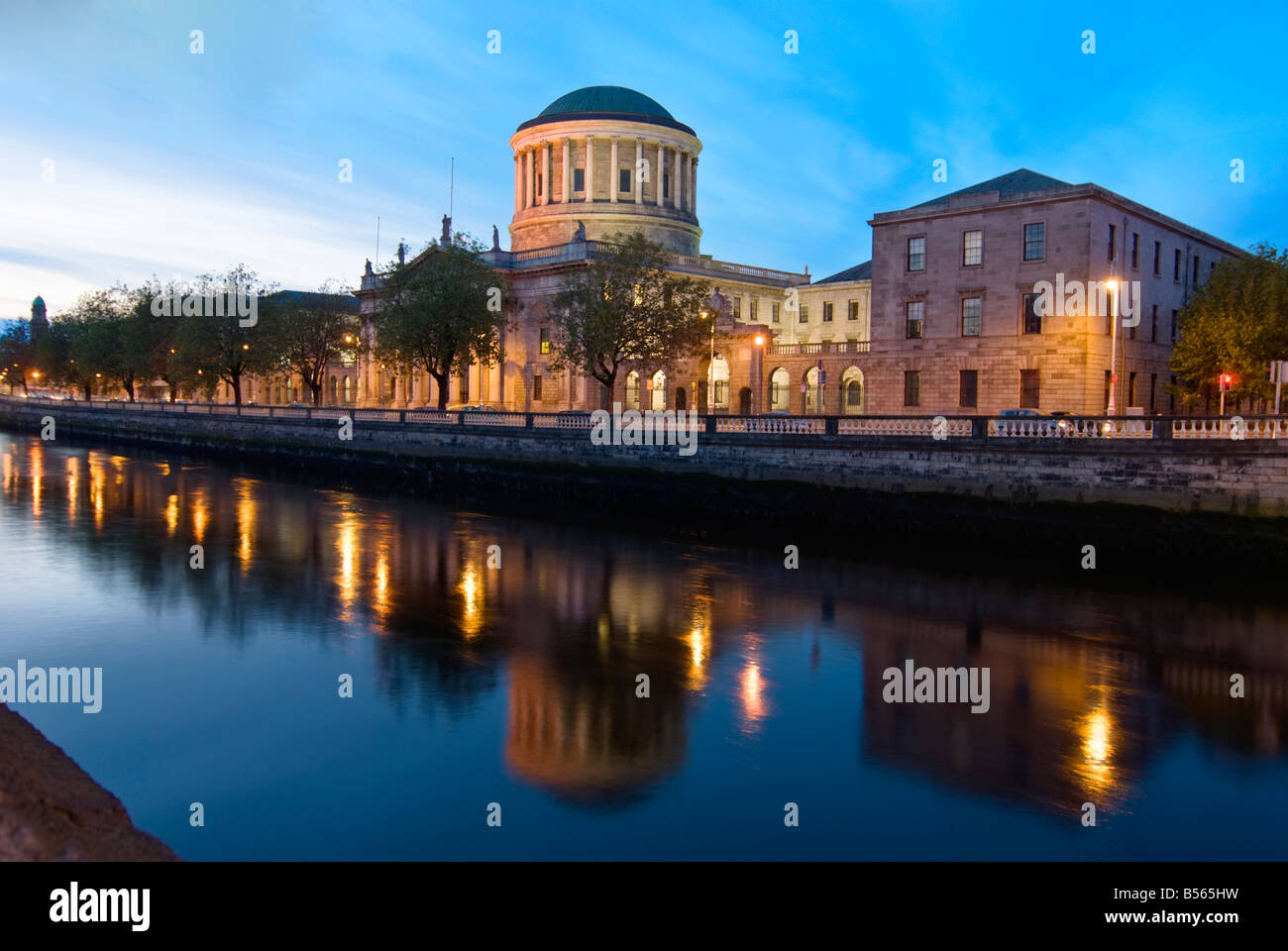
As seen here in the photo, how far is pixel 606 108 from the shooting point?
86750 mm

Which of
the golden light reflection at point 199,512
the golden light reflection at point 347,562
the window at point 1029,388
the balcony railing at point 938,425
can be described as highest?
the window at point 1029,388

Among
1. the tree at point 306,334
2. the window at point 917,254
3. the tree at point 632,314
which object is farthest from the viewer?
the tree at point 306,334

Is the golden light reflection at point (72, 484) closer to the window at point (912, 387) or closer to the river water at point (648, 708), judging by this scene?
the river water at point (648, 708)

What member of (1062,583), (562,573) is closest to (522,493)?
(562,573)

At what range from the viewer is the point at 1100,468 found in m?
26.2

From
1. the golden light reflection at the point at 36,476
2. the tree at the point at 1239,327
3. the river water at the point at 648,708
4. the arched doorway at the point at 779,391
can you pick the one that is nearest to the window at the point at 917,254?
the tree at the point at 1239,327

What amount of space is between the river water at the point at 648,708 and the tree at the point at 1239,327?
25.0 meters

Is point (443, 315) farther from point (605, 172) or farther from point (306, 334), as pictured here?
point (605, 172)

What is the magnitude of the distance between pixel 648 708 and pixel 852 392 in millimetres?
43851

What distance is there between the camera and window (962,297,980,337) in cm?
4591

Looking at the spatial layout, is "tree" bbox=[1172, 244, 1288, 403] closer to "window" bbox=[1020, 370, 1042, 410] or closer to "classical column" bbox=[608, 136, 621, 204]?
"window" bbox=[1020, 370, 1042, 410]

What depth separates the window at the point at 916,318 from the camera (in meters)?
47.6

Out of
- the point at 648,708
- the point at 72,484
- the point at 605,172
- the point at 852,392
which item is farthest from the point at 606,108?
the point at 648,708
